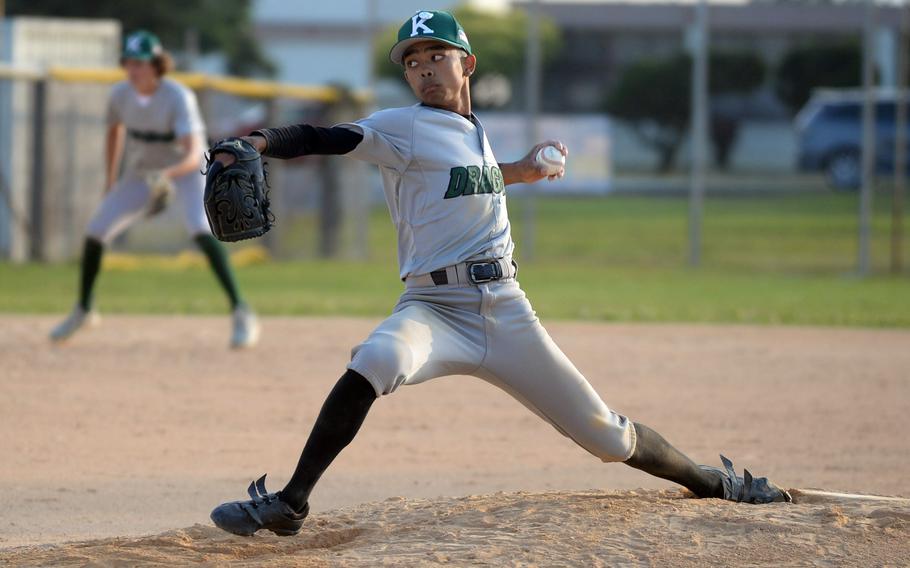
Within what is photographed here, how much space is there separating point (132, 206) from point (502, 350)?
5.23m

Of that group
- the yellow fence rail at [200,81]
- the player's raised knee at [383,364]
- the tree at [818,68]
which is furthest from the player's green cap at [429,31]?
the tree at [818,68]

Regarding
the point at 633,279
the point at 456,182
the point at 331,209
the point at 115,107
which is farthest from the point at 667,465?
the point at 331,209

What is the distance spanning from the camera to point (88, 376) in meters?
8.28

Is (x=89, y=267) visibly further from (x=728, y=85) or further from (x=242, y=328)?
(x=728, y=85)

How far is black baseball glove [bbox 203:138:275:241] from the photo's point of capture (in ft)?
12.9

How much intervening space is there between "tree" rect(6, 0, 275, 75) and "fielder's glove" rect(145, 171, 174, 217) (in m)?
21.4

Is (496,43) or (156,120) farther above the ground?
(496,43)

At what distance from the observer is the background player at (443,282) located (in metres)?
4.12

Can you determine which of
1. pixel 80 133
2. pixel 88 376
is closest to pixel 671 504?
pixel 88 376

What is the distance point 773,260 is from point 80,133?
29.4 feet

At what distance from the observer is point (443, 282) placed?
431 centimetres

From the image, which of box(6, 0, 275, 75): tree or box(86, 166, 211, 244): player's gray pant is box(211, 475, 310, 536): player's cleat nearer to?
box(86, 166, 211, 244): player's gray pant

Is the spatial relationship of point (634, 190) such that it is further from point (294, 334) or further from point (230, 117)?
point (294, 334)

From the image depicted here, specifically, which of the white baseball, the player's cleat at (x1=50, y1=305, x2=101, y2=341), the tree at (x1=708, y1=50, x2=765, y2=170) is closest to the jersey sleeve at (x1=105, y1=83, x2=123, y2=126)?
the player's cleat at (x1=50, y1=305, x2=101, y2=341)
